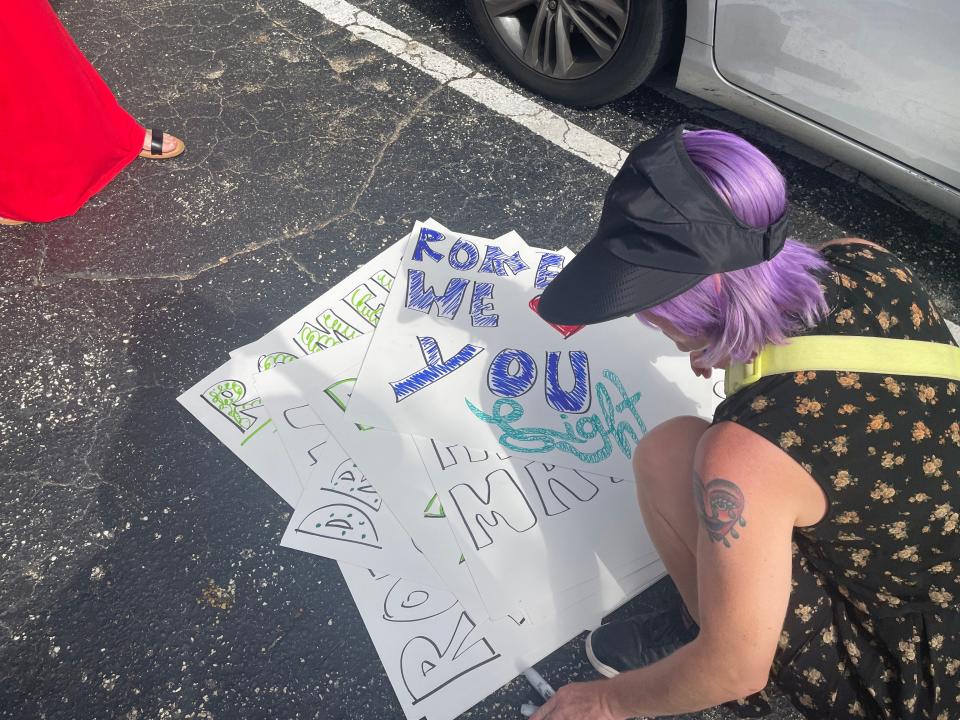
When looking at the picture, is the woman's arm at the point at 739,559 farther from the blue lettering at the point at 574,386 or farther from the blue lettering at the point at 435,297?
the blue lettering at the point at 435,297

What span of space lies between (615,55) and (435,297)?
43.1 inches

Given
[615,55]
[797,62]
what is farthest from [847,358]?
[615,55]

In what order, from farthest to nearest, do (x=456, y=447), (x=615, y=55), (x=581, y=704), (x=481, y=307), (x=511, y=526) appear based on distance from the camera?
1. (x=615, y=55)
2. (x=481, y=307)
3. (x=456, y=447)
4. (x=511, y=526)
5. (x=581, y=704)

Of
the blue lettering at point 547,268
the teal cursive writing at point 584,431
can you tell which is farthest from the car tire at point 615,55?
the teal cursive writing at point 584,431

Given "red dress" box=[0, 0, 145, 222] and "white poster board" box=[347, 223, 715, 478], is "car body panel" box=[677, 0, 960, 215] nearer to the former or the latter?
"white poster board" box=[347, 223, 715, 478]

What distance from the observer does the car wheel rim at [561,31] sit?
8.36 feet

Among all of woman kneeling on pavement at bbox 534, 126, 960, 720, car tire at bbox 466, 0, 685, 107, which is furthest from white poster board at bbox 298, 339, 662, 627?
car tire at bbox 466, 0, 685, 107

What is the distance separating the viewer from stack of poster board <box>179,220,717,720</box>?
5.63 ft

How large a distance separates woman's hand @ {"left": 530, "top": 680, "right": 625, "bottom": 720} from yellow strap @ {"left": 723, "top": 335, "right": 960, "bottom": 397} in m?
0.64

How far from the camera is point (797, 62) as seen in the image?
7.09 feet

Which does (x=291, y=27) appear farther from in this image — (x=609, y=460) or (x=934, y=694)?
(x=934, y=694)

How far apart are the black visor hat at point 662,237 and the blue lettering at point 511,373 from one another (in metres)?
0.86

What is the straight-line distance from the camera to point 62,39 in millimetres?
2238

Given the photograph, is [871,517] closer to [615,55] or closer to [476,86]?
[615,55]
